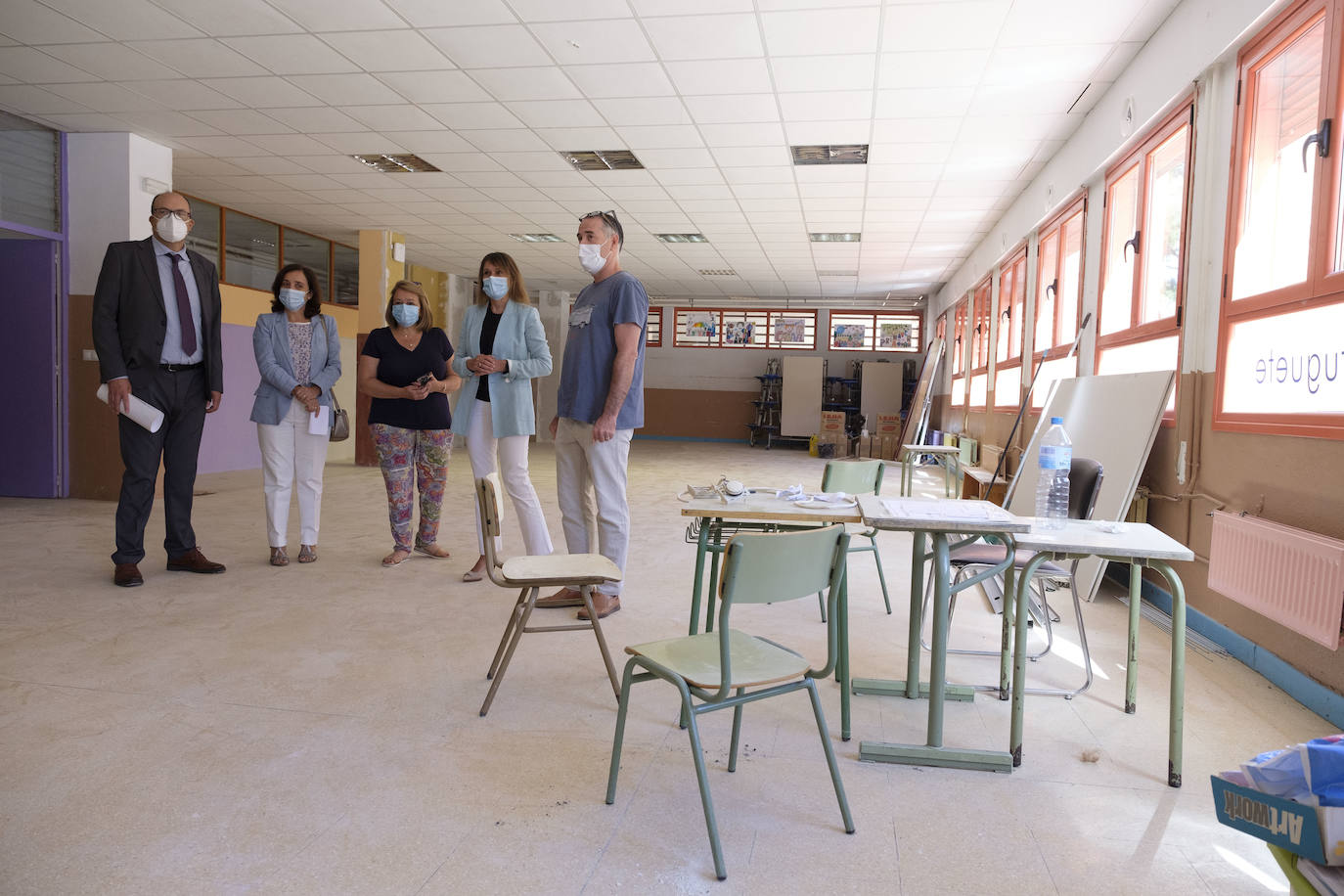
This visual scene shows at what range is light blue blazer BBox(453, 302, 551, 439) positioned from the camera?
12.8ft

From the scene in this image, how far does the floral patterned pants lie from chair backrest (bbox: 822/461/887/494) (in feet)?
6.34

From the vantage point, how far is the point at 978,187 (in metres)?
7.63

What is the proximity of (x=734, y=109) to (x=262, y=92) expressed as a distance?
321cm

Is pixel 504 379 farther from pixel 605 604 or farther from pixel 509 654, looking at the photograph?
pixel 509 654

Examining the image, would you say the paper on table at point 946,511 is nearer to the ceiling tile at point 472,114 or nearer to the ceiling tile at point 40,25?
the ceiling tile at point 472,114

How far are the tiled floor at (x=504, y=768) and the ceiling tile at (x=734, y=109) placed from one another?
3523 mm

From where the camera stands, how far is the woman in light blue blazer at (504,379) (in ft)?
12.8

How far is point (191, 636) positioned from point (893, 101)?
504 cm

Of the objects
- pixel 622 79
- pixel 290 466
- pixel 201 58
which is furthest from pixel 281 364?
pixel 622 79

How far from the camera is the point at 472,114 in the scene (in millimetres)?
6043

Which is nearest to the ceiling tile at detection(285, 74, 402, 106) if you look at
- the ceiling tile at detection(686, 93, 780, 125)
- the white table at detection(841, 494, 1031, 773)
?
the ceiling tile at detection(686, 93, 780, 125)

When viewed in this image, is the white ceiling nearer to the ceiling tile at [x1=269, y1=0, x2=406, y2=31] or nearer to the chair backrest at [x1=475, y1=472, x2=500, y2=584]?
the ceiling tile at [x1=269, y1=0, x2=406, y2=31]

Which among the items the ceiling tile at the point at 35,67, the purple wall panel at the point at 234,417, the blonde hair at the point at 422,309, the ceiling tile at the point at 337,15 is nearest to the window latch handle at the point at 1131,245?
the blonde hair at the point at 422,309

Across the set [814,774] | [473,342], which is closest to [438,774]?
[814,774]
